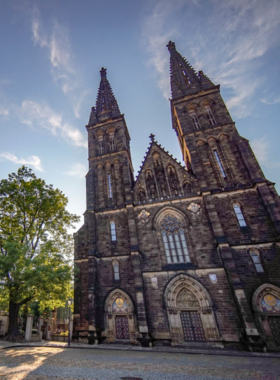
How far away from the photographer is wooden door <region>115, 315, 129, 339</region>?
Answer: 51.4 feet

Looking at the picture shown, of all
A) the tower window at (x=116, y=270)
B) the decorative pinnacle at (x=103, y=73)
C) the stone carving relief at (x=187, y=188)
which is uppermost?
the decorative pinnacle at (x=103, y=73)

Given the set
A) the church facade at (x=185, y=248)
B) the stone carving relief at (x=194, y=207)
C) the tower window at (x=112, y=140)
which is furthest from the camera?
the tower window at (x=112, y=140)

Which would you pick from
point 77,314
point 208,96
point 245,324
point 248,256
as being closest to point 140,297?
point 77,314

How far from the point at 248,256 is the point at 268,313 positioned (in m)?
3.74

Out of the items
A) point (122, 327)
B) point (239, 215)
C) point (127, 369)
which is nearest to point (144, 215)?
point (239, 215)

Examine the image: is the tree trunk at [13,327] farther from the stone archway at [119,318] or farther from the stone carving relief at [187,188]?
the stone carving relief at [187,188]

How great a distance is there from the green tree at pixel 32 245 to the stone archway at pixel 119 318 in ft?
12.4

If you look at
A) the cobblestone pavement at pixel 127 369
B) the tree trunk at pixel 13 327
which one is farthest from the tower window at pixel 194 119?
the tree trunk at pixel 13 327

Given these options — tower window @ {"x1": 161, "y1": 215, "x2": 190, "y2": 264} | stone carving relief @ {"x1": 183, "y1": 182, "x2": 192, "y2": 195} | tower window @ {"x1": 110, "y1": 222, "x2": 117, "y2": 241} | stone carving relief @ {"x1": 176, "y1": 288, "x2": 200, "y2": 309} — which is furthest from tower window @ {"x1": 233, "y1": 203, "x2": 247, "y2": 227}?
tower window @ {"x1": 110, "y1": 222, "x2": 117, "y2": 241}

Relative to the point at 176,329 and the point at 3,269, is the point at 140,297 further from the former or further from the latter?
the point at 3,269

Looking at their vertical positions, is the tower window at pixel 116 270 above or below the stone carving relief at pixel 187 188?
below

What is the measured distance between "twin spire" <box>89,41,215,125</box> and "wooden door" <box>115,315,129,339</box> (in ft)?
74.6

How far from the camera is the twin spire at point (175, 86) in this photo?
87.5ft

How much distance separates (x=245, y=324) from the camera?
43.2 ft
